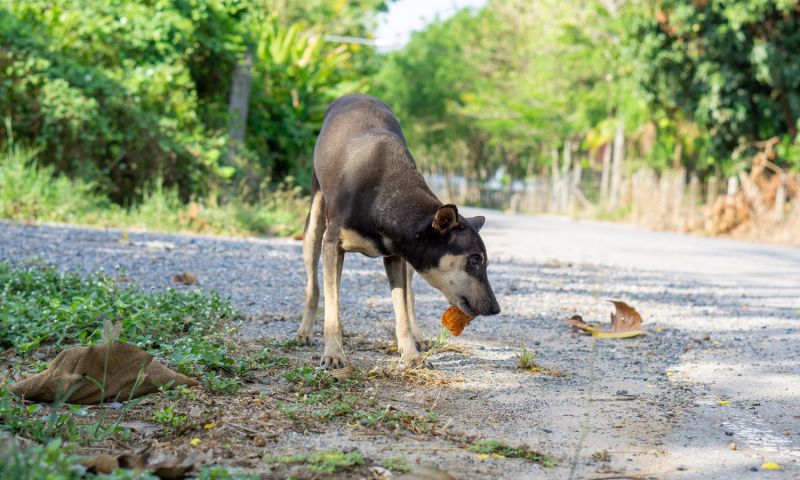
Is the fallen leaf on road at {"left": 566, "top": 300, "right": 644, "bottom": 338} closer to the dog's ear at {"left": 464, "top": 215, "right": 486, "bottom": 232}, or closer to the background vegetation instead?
the dog's ear at {"left": 464, "top": 215, "right": 486, "bottom": 232}

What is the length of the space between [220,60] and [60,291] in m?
10.4

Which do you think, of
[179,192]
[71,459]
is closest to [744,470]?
[71,459]

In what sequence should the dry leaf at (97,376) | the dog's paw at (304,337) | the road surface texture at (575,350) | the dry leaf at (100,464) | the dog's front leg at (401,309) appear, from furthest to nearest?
1. the dog's paw at (304,337)
2. the dog's front leg at (401,309)
3. the dry leaf at (97,376)
4. the road surface texture at (575,350)
5. the dry leaf at (100,464)

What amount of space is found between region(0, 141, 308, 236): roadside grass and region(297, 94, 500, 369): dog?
24.2ft

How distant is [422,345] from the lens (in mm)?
6156

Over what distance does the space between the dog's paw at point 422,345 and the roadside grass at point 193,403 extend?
0.79 metres

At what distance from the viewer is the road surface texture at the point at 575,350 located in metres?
3.93

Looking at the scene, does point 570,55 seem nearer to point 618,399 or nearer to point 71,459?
point 618,399

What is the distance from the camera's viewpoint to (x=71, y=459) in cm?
289

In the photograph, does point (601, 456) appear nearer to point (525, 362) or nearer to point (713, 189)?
point (525, 362)

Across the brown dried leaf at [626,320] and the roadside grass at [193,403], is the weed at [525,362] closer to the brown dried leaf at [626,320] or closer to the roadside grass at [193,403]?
the roadside grass at [193,403]

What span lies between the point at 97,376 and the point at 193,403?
0.47 meters

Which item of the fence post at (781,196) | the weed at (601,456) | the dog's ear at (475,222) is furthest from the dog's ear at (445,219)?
the fence post at (781,196)

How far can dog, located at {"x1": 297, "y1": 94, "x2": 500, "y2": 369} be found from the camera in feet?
16.9
